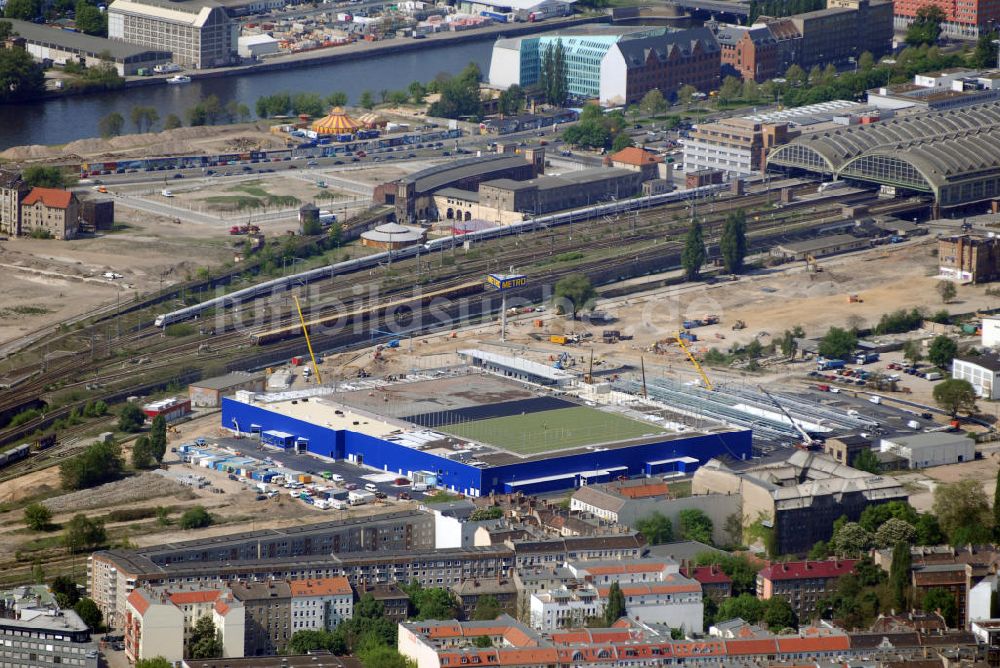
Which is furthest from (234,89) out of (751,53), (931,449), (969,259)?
(931,449)

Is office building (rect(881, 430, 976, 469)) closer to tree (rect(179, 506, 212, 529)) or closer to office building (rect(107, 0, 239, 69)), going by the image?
tree (rect(179, 506, 212, 529))

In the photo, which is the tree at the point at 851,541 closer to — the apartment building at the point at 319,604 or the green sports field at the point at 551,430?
the green sports field at the point at 551,430

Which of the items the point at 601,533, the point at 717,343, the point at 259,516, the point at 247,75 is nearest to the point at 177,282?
the point at 717,343

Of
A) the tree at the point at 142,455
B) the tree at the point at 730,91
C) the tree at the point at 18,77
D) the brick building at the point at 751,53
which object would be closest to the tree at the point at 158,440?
the tree at the point at 142,455

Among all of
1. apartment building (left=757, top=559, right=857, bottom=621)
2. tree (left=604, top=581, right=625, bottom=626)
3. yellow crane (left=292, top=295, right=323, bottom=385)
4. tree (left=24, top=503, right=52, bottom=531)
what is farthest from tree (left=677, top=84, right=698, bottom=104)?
tree (left=604, top=581, right=625, bottom=626)

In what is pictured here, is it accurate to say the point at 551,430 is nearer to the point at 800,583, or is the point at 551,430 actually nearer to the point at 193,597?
the point at 800,583
